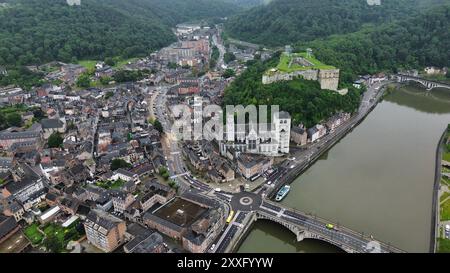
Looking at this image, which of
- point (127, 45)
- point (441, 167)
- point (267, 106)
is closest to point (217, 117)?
point (267, 106)

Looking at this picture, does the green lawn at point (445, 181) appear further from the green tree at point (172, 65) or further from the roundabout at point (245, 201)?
the green tree at point (172, 65)

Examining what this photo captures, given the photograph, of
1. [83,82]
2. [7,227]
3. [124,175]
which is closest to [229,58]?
[83,82]

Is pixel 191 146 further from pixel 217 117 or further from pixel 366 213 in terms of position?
pixel 366 213

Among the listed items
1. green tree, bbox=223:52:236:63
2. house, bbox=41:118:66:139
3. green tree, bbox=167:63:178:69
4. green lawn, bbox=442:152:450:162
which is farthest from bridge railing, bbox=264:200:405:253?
green tree, bbox=223:52:236:63

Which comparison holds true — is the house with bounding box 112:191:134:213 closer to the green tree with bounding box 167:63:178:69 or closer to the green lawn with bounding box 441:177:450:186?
the green lawn with bounding box 441:177:450:186

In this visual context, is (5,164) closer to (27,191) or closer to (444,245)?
(27,191)
